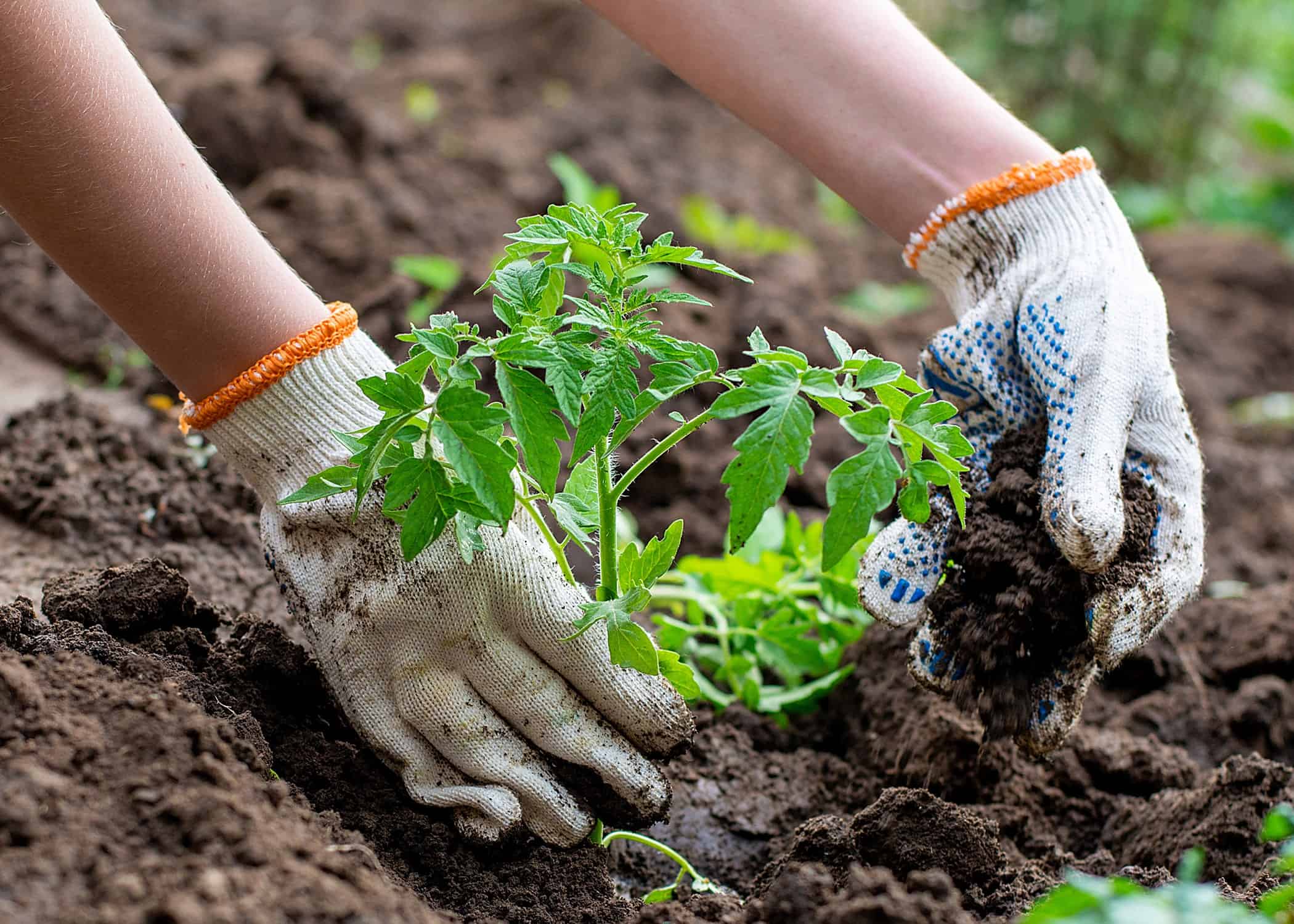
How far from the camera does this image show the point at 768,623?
2.40 m

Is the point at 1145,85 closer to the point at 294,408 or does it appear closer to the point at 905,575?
the point at 905,575

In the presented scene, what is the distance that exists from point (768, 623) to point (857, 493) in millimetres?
962

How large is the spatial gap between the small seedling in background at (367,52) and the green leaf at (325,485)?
4.77 m

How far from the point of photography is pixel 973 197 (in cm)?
217

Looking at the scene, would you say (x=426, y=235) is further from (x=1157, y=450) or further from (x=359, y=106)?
(x=1157, y=450)

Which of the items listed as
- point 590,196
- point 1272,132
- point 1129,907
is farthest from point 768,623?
point 1272,132

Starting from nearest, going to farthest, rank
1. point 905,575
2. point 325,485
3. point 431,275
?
point 325,485 < point 905,575 < point 431,275

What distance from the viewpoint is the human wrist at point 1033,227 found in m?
2.11

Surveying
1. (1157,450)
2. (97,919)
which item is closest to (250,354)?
(97,919)

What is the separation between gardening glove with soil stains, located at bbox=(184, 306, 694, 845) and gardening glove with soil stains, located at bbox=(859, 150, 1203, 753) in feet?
1.50

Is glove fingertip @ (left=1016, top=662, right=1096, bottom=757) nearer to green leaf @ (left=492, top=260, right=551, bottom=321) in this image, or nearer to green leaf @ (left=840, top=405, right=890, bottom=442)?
green leaf @ (left=840, top=405, right=890, bottom=442)

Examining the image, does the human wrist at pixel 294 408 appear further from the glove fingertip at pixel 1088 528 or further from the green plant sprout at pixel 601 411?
the glove fingertip at pixel 1088 528

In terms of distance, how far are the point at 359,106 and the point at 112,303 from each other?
128 inches

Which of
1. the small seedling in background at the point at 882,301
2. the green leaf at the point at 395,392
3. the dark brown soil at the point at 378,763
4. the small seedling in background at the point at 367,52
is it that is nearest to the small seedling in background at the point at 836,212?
the dark brown soil at the point at 378,763
